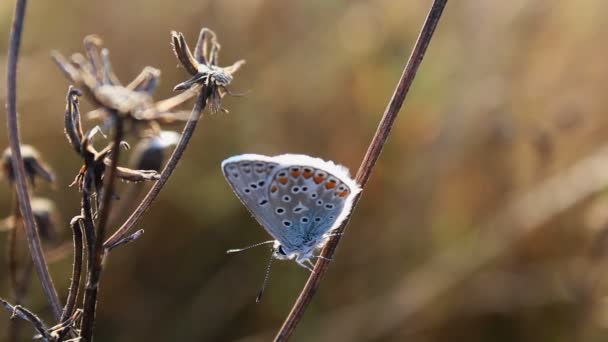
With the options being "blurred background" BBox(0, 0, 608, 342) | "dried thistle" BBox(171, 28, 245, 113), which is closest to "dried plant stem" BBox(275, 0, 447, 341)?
"dried thistle" BBox(171, 28, 245, 113)

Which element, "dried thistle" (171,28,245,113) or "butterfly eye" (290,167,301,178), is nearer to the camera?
"dried thistle" (171,28,245,113)

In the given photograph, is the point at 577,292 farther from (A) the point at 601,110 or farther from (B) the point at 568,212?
(A) the point at 601,110

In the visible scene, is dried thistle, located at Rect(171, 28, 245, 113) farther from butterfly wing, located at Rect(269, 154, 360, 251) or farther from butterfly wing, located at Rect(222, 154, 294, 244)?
butterfly wing, located at Rect(269, 154, 360, 251)

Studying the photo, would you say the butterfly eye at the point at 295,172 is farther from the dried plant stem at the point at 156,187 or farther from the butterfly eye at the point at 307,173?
the dried plant stem at the point at 156,187

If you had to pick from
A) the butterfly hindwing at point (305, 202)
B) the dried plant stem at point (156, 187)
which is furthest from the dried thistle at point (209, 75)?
the butterfly hindwing at point (305, 202)

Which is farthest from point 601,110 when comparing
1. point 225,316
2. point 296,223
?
point 296,223

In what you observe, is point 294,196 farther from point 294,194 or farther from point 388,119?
point 388,119
